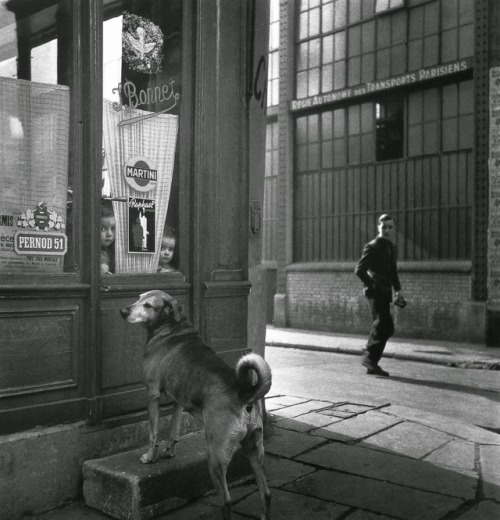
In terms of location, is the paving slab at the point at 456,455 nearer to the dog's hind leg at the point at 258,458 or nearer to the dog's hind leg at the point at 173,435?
the dog's hind leg at the point at 258,458

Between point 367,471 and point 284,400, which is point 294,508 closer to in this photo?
point 367,471

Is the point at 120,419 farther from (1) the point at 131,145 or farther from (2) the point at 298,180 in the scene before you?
(2) the point at 298,180

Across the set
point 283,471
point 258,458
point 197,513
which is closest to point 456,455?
point 283,471

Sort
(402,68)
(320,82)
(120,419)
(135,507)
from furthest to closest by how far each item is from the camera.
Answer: (320,82) < (402,68) < (120,419) < (135,507)

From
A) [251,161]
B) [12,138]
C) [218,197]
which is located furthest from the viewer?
[251,161]

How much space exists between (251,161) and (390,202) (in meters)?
9.41

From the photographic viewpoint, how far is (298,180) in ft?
54.2

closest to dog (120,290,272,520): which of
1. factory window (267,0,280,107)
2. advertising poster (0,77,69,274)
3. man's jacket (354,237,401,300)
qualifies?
advertising poster (0,77,69,274)

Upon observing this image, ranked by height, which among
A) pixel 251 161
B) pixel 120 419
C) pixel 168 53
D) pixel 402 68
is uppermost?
pixel 402 68

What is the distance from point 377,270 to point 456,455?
13.9 feet

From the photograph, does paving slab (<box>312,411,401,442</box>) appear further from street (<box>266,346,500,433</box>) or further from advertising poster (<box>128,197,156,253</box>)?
advertising poster (<box>128,197,156,253</box>)

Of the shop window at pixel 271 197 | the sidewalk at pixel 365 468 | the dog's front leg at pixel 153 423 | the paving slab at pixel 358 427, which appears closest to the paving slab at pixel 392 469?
the sidewalk at pixel 365 468

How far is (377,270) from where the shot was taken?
902cm

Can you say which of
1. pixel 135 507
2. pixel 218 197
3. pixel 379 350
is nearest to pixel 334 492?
pixel 135 507
